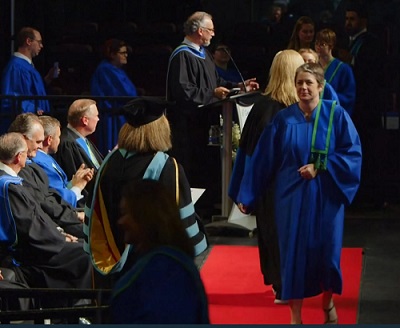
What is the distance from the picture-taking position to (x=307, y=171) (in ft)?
24.1

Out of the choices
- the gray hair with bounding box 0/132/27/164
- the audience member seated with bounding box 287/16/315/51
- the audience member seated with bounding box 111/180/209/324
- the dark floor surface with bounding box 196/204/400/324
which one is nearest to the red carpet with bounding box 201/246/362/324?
the dark floor surface with bounding box 196/204/400/324

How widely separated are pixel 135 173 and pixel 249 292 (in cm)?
265

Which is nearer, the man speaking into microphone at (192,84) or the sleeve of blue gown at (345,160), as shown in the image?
the sleeve of blue gown at (345,160)

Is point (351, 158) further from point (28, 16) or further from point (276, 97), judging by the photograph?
point (28, 16)

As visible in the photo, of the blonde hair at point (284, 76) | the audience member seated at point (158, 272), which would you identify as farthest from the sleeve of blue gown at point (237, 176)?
the audience member seated at point (158, 272)

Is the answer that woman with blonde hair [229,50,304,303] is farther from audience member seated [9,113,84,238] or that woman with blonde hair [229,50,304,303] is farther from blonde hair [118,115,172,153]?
blonde hair [118,115,172,153]

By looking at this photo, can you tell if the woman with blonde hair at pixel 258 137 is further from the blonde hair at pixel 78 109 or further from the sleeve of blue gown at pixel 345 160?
the blonde hair at pixel 78 109

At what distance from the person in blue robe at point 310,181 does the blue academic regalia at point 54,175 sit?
1.62 meters

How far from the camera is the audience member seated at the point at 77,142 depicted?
9.09 metres

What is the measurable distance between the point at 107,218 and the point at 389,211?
5889 millimetres

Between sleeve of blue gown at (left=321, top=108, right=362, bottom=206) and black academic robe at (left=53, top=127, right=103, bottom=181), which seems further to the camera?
black academic robe at (left=53, top=127, right=103, bottom=181)

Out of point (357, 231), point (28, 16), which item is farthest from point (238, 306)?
point (28, 16)

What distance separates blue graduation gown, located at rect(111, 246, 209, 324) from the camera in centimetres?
412

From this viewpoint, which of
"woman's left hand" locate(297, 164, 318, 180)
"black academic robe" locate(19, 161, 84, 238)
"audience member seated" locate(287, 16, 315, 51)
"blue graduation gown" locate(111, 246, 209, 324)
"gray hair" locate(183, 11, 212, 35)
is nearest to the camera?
"blue graduation gown" locate(111, 246, 209, 324)
